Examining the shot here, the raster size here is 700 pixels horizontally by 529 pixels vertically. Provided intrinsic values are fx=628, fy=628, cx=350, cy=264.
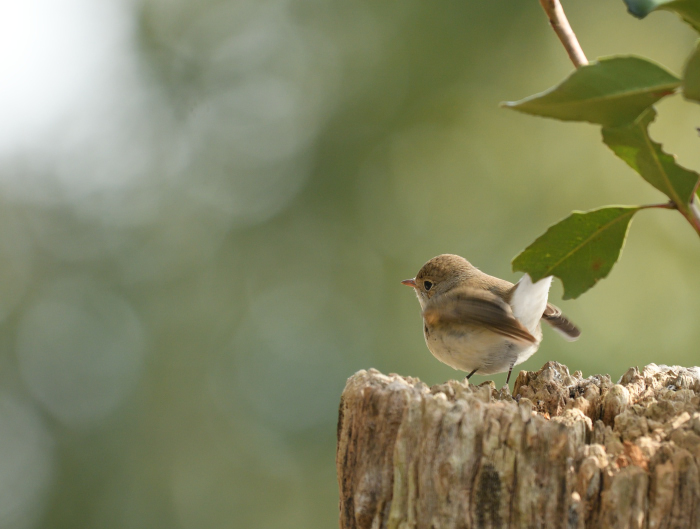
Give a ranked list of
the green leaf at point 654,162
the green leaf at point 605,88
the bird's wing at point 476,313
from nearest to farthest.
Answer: the green leaf at point 605,88
the green leaf at point 654,162
the bird's wing at point 476,313

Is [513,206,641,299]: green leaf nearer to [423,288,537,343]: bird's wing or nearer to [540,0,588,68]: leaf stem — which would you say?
[540,0,588,68]: leaf stem

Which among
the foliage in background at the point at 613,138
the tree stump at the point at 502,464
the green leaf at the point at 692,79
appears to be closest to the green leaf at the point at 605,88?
the foliage in background at the point at 613,138

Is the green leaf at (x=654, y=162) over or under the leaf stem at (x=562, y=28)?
under

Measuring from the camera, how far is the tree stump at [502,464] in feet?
4.97

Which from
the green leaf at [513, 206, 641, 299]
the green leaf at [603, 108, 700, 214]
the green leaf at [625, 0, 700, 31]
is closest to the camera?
the green leaf at [625, 0, 700, 31]

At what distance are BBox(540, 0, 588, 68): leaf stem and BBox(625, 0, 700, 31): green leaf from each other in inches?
6.3

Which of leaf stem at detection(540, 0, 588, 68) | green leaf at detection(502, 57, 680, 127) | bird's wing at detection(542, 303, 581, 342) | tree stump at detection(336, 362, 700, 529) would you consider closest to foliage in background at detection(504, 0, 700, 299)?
green leaf at detection(502, 57, 680, 127)

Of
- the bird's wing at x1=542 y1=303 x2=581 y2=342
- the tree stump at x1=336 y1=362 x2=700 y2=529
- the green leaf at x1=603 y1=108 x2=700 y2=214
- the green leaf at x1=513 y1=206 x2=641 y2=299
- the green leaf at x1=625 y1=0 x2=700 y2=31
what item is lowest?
the tree stump at x1=336 y1=362 x2=700 y2=529

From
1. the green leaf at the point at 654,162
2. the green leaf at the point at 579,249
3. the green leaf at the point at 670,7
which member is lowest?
the green leaf at the point at 579,249

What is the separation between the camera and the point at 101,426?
8773 mm

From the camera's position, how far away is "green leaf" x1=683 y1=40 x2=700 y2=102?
129 cm

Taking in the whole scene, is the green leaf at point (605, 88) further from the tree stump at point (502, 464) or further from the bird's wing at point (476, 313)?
the bird's wing at point (476, 313)

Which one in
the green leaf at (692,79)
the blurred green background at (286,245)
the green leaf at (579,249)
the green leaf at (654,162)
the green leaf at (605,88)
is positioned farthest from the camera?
the blurred green background at (286,245)

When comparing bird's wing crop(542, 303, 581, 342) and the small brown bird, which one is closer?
the small brown bird
